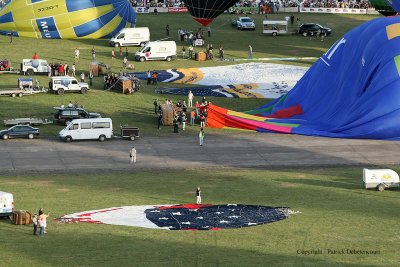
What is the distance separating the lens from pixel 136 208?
5344cm

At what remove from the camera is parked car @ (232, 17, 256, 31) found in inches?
4667

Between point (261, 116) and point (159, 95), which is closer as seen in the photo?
point (261, 116)

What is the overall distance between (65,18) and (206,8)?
56.9 feet

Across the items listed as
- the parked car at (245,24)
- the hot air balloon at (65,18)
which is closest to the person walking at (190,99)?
the hot air balloon at (65,18)

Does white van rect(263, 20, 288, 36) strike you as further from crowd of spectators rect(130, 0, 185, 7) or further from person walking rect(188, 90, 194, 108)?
person walking rect(188, 90, 194, 108)

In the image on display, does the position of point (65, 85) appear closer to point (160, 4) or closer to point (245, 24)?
point (245, 24)

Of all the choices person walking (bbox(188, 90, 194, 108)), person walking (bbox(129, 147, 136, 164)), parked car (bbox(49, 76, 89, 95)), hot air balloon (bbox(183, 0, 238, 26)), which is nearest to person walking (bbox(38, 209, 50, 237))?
person walking (bbox(129, 147, 136, 164))

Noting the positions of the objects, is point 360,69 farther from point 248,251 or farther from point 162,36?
point 162,36

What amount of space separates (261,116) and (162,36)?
36.0 meters

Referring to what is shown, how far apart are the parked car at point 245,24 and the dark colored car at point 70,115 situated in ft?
150

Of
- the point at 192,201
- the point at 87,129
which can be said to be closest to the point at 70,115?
the point at 87,129

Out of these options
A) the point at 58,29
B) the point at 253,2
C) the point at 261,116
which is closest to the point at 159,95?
the point at 261,116

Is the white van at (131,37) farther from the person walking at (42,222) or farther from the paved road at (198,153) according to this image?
the person walking at (42,222)

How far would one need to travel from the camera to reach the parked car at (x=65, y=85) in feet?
273
